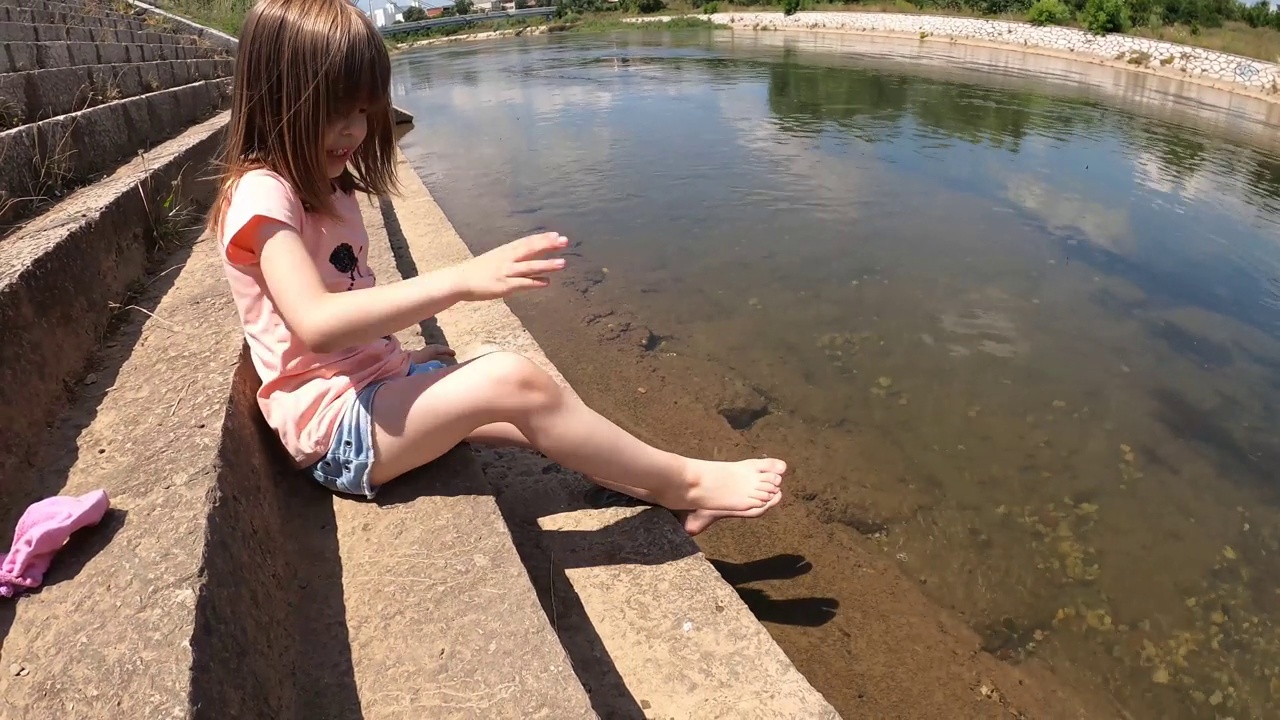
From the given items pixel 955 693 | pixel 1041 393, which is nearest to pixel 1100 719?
pixel 955 693

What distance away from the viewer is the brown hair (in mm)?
1638

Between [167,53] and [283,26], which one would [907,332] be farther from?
[167,53]

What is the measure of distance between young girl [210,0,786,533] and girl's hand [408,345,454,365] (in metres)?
0.14

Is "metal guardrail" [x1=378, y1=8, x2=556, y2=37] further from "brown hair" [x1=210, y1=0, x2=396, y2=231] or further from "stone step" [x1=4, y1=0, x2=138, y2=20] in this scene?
"brown hair" [x1=210, y1=0, x2=396, y2=231]

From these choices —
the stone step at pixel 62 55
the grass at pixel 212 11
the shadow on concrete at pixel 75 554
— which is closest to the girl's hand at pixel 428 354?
the shadow on concrete at pixel 75 554

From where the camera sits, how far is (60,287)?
2.07 meters

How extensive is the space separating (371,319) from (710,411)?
233cm

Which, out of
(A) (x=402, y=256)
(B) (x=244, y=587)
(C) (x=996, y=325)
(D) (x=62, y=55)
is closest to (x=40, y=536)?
(B) (x=244, y=587)

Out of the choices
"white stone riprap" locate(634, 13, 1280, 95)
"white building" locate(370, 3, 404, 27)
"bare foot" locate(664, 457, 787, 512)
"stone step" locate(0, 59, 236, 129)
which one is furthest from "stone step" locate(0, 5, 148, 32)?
"white building" locate(370, 3, 404, 27)

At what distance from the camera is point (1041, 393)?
150 inches

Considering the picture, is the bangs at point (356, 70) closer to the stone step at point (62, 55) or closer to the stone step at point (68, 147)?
the stone step at point (68, 147)

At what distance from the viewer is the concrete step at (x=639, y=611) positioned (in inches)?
67.2

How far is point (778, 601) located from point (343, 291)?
5.62 ft

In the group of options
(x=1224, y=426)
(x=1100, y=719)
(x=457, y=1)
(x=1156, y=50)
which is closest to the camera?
(x=1100, y=719)
